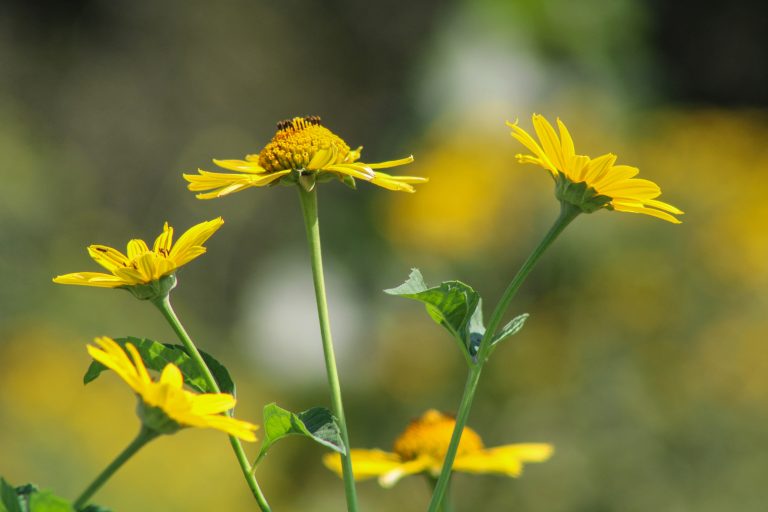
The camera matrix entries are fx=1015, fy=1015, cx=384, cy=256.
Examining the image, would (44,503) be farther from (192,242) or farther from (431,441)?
(431,441)

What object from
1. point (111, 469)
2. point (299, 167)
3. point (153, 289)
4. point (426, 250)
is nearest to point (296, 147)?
point (299, 167)

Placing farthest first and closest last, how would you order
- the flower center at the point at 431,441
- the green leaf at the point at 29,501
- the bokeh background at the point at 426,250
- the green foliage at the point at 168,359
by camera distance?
the bokeh background at the point at 426,250 < the flower center at the point at 431,441 < the green foliage at the point at 168,359 < the green leaf at the point at 29,501

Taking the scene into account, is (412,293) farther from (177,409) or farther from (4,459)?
(4,459)

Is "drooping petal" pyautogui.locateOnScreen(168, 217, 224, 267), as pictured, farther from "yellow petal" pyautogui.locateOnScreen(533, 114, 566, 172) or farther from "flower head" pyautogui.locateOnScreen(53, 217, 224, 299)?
"yellow petal" pyautogui.locateOnScreen(533, 114, 566, 172)

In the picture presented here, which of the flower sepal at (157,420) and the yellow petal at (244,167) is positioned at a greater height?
the yellow petal at (244,167)

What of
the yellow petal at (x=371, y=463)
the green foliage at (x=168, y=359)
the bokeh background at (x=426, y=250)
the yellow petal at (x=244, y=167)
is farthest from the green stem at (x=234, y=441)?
the bokeh background at (x=426, y=250)

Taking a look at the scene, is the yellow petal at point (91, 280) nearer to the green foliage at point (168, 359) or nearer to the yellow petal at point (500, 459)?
the green foliage at point (168, 359)

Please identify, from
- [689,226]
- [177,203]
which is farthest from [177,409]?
[177,203]

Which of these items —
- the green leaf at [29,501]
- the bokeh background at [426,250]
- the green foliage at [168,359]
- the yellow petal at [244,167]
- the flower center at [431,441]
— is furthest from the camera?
the bokeh background at [426,250]
